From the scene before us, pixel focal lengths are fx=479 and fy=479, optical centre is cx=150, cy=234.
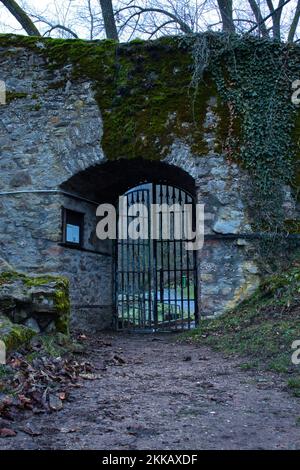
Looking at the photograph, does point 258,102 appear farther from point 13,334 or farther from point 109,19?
point 109,19

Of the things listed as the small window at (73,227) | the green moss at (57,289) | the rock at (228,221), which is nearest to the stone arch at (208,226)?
the rock at (228,221)

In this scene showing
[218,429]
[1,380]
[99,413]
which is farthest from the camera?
[1,380]

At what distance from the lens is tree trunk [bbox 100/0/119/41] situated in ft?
41.9

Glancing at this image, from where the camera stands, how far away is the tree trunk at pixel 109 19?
12758mm

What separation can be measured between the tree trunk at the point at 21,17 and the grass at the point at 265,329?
9565mm

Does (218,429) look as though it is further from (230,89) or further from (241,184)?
(230,89)

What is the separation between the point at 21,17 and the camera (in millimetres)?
12500

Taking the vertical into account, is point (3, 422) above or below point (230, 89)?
below

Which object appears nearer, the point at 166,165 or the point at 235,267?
the point at 235,267

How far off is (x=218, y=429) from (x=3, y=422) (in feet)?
3.91

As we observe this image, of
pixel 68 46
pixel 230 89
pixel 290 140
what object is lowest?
pixel 290 140

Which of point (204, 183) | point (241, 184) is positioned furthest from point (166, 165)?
point (241, 184)

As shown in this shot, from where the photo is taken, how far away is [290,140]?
731cm

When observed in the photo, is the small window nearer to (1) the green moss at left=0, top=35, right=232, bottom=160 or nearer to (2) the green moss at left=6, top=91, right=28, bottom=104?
(1) the green moss at left=0, top=35, right=232, bottom=160
